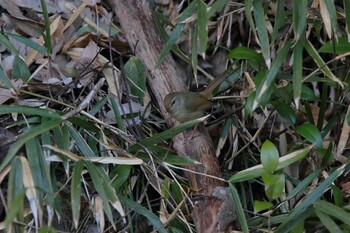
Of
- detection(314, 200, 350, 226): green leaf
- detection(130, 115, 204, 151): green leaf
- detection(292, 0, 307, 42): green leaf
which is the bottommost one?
detection(314, 200, 350, 226): green leaf

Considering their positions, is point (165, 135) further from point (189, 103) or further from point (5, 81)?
point (5, 81)

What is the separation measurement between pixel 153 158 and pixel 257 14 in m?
0.59

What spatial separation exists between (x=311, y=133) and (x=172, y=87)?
1.81ft

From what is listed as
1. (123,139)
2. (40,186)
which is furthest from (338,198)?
(40,186)

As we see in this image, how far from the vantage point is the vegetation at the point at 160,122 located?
211 cm

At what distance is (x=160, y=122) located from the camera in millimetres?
2559

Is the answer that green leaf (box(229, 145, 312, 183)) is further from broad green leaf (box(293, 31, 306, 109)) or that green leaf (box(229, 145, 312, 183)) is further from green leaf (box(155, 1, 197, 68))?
green leaf (box(155, 1, 197, 68))

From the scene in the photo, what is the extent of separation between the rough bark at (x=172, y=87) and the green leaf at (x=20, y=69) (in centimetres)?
42

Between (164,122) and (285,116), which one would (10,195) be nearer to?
(164,122)

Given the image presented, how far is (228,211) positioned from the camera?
2195mm

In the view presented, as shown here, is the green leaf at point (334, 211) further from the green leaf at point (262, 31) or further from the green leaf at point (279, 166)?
the green leaf at point (262, 31)

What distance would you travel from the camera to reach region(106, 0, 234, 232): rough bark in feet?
7.29

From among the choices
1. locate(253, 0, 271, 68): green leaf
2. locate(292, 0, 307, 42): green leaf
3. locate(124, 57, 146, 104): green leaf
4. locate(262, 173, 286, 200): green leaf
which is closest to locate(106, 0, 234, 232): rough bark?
locate(124, 57, 146, 104): green leaf

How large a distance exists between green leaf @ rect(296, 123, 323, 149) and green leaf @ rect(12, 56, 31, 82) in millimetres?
1019
